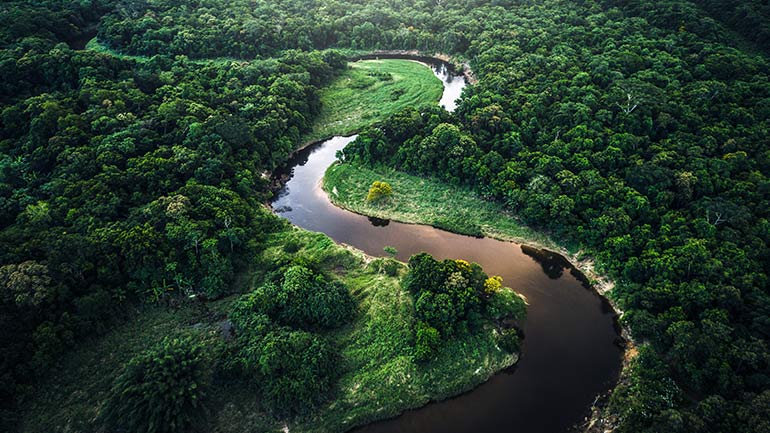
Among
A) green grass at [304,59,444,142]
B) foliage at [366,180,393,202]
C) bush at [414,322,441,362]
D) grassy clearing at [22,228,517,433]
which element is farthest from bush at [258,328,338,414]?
green grass at [304,59,444,142]

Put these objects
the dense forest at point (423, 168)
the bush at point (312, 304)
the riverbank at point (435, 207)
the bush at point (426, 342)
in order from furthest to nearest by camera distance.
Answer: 1. the riverbank at point (435, 207)
2. the bush at point (312, 304)
3. the bush at point (426, 342)
4. the dense forest at point (423, 168)

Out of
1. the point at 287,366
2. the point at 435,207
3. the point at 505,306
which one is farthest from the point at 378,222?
the point at 287,366

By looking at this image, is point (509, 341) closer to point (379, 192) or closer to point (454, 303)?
point (454, 303)

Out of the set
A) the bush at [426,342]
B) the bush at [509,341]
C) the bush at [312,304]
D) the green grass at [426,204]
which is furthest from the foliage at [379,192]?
the bush at [509,341]

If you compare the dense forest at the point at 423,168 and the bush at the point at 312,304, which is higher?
the dense forest at the point at 423,168

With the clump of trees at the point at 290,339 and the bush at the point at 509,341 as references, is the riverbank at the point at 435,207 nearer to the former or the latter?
the bush at the point at 509,341

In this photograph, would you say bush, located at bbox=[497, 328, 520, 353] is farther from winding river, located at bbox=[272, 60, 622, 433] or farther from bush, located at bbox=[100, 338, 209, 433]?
bush, located at bbox=[100, 338, 209, 433]
